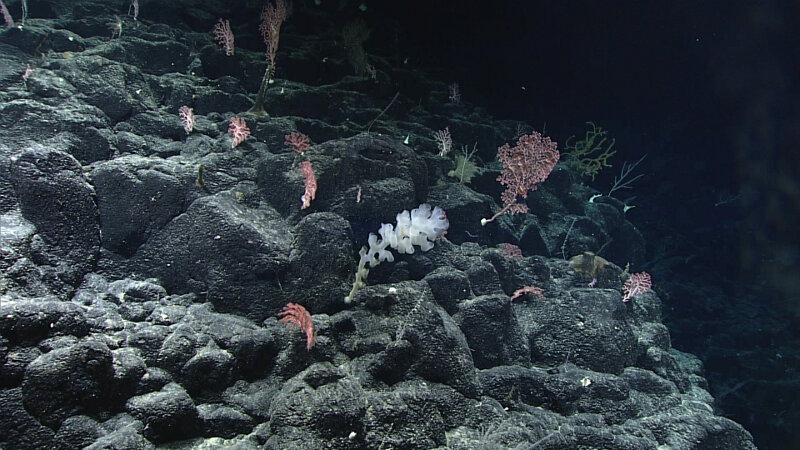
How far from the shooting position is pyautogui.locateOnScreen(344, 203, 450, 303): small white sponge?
4938 mm

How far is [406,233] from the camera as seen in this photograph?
5.07 metres

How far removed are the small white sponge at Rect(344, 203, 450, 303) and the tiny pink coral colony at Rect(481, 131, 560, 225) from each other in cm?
169

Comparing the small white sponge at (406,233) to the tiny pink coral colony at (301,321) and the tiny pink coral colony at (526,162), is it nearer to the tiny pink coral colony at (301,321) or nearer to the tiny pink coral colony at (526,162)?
the tiny pink coral colony at (301,321)

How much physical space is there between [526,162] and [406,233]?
2.77m

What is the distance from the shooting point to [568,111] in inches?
564

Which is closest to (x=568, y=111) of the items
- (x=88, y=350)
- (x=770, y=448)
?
(x=770, y=448)

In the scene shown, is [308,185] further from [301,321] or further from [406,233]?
[301,321]

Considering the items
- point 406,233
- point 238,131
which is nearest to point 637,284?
point 406,233

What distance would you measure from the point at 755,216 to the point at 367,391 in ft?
52.7

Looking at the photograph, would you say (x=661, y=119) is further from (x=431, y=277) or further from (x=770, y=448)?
(x=431, y=277)

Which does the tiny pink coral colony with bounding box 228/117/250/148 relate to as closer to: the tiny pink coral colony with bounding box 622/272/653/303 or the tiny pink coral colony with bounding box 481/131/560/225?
the tiny pink coral colony with bounding box 481/131/560/225

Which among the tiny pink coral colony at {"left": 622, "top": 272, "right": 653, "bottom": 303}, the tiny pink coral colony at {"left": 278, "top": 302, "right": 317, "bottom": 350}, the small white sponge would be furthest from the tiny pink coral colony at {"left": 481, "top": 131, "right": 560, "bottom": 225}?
the tiny pink coral colony at {"left": 278, "top": 302, "right": 317, "bottom": 350}

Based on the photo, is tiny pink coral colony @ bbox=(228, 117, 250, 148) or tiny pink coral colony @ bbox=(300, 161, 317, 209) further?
tiny pink coral colony @ bbox=(228, 117, 250, 148)

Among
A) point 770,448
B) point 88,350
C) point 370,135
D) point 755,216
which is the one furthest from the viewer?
point 755,216
